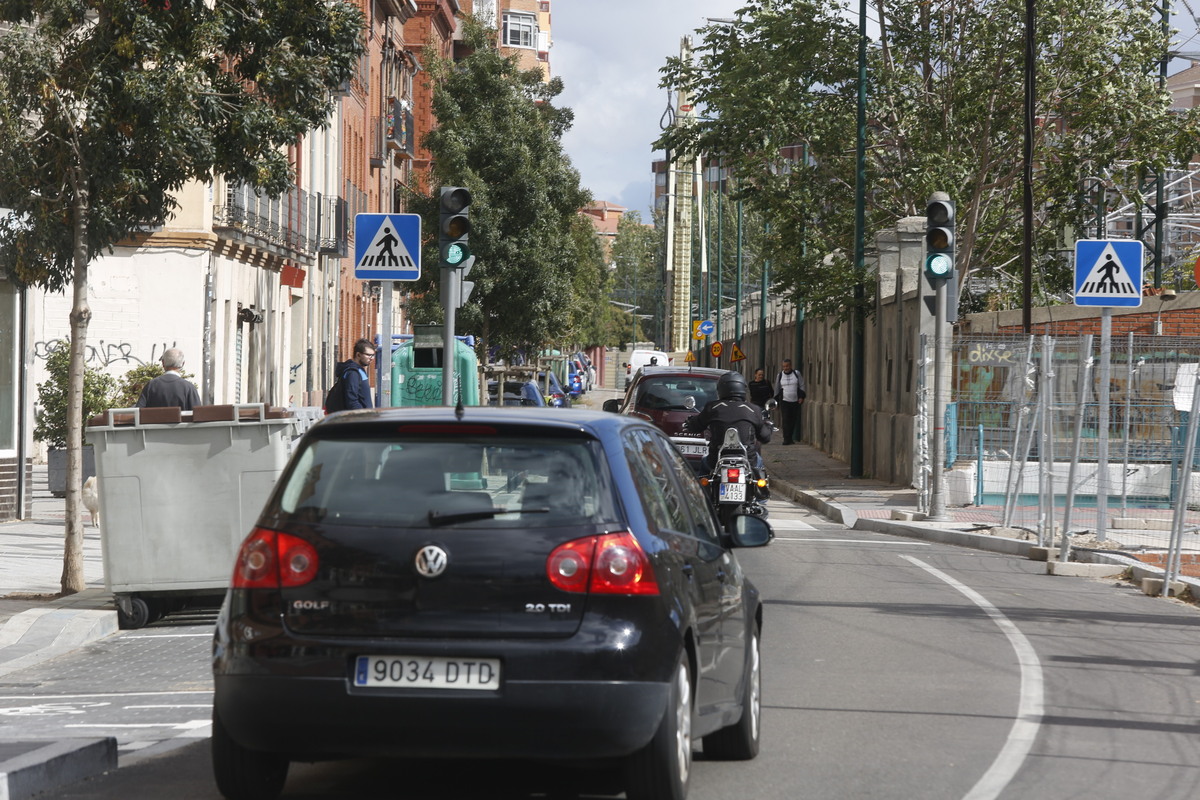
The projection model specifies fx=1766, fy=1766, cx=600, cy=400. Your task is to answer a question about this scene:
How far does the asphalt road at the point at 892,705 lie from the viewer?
6.67m

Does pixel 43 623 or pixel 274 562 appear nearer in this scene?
pixel 274 562

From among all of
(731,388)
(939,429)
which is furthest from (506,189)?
(731,388)

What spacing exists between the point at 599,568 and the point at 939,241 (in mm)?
15993

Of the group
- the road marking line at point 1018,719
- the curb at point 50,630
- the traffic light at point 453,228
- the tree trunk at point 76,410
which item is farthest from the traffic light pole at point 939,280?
the curb at point 50,630

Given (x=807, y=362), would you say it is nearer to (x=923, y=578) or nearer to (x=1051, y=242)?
(x=1051, y=242)

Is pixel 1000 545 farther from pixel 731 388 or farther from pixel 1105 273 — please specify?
pixel 731 388

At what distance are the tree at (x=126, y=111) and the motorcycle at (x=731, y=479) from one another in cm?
467

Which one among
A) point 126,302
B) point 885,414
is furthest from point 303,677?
point 126,302

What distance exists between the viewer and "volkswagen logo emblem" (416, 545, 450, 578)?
5.62 m

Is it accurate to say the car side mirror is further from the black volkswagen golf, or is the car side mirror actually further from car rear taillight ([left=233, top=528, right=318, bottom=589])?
car rear taillight ([left=233, top=528, right=318, bottom=589])

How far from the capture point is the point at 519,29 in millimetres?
138750

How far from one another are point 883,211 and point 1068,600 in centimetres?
2072

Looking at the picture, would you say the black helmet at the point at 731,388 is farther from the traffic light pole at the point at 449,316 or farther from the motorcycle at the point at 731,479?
the traffic light pole at the point at 449,316

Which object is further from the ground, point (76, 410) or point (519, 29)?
point (519, 29)
